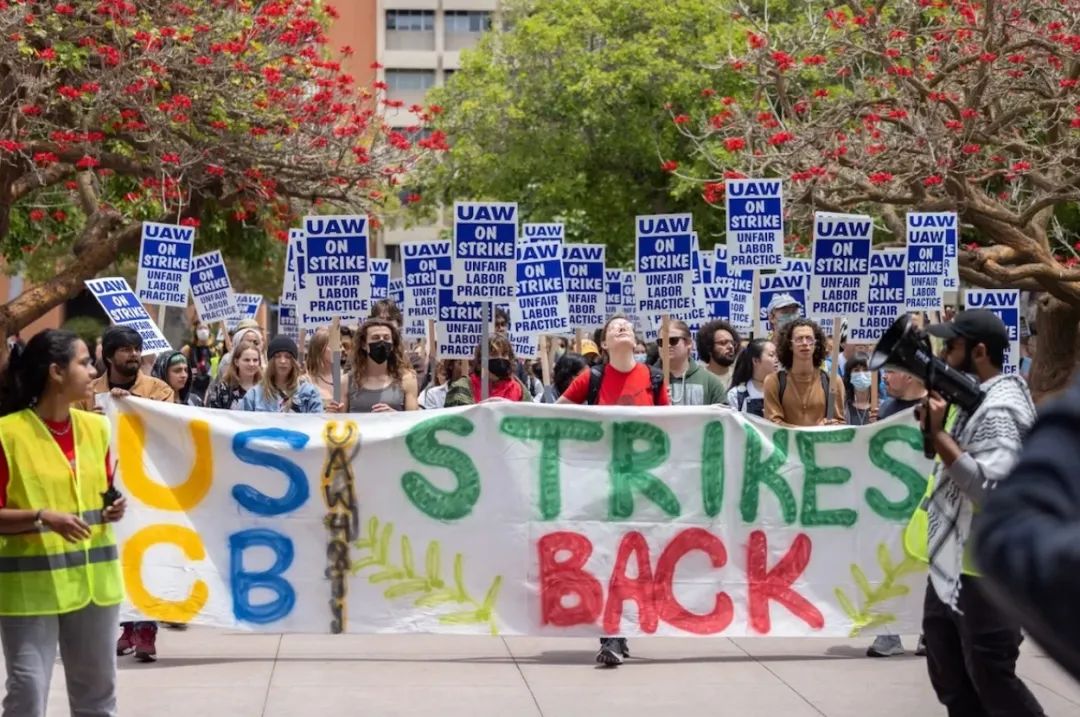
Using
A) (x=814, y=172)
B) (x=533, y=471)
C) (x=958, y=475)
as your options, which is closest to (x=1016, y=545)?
(x=958, y=475)

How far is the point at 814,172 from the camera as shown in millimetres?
17734

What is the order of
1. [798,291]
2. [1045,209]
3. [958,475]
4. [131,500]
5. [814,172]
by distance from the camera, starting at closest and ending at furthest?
[958,475] → [131,500] → [798,291] → [814,172] → [1045,209]

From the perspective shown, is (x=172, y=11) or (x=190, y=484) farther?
(x=172, y=11)

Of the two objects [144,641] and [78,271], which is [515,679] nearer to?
[144,641]

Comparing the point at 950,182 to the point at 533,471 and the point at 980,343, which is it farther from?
the point at 980,343

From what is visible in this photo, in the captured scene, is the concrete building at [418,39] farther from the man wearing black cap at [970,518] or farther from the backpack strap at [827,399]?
the man wearing black cap at [970,518]

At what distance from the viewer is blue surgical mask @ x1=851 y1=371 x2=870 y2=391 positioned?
14891 millimetres

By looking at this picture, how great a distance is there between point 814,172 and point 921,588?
9.37m

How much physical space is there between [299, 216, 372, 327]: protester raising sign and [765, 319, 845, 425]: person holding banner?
11.2 feet

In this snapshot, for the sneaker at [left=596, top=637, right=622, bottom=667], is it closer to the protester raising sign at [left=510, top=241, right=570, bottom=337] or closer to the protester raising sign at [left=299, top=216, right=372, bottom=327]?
the protester raising sign at [left=299, top=216, right=372, bottom=327]

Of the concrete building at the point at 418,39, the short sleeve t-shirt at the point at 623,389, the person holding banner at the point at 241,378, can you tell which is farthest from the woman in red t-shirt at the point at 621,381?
the concrete building at the point at 418,39

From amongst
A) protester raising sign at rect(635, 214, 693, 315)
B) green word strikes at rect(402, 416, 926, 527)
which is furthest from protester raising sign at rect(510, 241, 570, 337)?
green word strikes at rect(402, 416, 926, 527)

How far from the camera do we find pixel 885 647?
9016mm

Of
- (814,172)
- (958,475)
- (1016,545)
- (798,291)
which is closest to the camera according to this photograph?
(1016,545)
